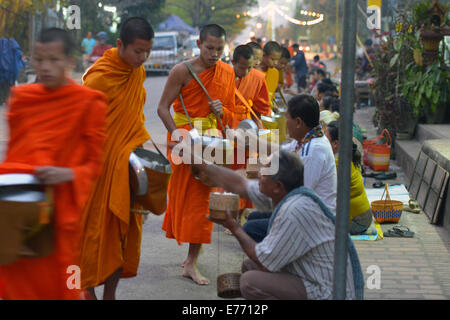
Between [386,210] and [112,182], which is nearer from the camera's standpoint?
[112,182]

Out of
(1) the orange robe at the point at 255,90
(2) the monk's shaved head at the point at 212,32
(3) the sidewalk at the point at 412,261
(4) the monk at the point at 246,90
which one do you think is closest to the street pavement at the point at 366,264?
(3) the sidewalk at the point at 412,261

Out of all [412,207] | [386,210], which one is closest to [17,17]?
[412,207]

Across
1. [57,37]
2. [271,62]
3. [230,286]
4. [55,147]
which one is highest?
[57,37]

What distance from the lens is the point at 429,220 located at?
24.3 feet

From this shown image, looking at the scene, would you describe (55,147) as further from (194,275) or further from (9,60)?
(9,60)

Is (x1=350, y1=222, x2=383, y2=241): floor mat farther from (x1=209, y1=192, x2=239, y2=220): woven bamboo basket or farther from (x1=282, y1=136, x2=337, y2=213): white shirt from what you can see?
(x1=209, y1=192, x2=239, y2=220): woven bamboo basket

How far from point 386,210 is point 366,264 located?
1.47 m

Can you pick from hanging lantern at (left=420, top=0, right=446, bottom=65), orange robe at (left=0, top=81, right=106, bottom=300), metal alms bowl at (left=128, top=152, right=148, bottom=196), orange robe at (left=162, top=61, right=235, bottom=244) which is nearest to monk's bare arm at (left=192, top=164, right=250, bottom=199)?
metal alms bowl at (left=128, top=152, right=148, bottom=196)

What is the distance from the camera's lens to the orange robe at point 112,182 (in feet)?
14.6

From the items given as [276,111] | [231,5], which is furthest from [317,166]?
[231,5]

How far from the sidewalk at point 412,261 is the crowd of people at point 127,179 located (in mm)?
384

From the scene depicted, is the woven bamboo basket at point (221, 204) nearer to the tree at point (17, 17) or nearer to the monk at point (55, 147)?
the monk at point (55, 147)

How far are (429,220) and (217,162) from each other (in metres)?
3.19

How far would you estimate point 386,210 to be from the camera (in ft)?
23.6
